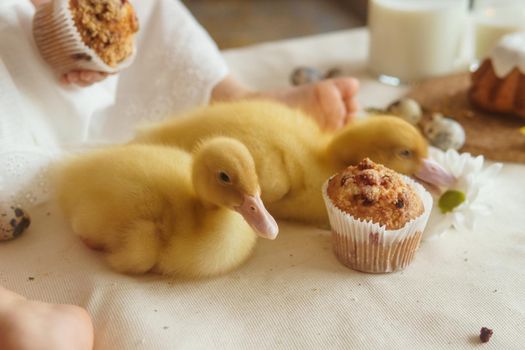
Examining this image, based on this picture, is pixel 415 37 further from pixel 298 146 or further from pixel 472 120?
pixel 298 146

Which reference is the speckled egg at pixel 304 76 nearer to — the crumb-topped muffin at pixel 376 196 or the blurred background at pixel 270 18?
A: the crumb-topped muffin at pixel 376 196

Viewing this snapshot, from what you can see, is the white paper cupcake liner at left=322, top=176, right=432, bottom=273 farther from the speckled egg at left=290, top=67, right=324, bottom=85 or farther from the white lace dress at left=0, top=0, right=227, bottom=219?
the speckled egg at left=290, top=67, right=324, bottom=85

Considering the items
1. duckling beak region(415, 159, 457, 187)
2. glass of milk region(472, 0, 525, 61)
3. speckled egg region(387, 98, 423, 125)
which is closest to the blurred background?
glass of milk region(472, 0, 525, 61)

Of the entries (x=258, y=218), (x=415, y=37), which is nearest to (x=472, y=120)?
(x=415, y=37)

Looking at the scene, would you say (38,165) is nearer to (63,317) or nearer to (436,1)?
(63,317)

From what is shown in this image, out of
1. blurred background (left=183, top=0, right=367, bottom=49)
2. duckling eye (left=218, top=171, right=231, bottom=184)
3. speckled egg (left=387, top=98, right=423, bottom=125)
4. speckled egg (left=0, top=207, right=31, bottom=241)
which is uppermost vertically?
duckling eye (left=218, top=171, right=231, bottom=184)

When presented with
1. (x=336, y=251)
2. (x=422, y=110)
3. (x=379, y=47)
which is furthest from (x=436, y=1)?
(x=336, y=251)

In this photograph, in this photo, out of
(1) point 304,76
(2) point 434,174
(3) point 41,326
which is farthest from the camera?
(1) point 304,76
